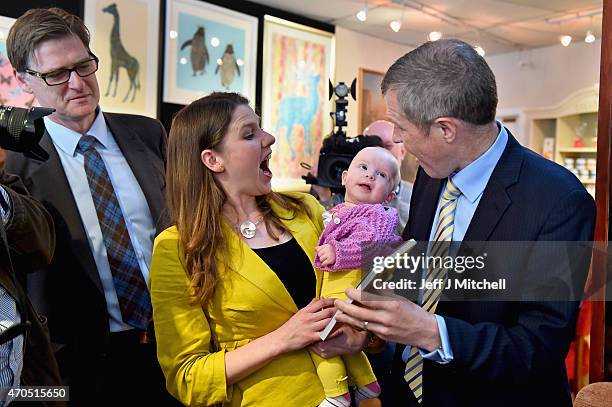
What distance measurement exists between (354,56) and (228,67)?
197 centimetres

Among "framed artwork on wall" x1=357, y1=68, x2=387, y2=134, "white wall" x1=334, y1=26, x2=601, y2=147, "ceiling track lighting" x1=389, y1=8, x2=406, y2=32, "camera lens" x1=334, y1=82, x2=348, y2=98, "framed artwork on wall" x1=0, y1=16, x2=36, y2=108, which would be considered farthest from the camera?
"framed artwork on wall" x1=357, y1=68, x2=387, y2=134

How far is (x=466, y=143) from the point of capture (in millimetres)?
1339

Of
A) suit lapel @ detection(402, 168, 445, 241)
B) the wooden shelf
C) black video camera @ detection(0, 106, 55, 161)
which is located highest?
the wooden shelf

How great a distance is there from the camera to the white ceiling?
5.70m

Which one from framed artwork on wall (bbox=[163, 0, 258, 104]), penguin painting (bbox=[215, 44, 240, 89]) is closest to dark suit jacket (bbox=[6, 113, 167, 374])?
framed artwork on wall (bbox=[163, 0, 258, 104])

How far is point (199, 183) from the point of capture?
63.6 inches

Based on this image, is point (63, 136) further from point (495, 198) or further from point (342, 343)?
point (495, 198)

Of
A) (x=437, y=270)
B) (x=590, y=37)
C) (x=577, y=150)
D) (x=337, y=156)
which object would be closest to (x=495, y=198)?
(x=437, y=270)

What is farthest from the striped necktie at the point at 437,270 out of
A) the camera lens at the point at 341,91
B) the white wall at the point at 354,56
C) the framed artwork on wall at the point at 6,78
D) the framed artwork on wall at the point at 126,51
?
the white wall at the point at 354,56

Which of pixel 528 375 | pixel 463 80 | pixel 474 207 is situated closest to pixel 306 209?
pixel 474 207

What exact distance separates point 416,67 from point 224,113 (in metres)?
0.58

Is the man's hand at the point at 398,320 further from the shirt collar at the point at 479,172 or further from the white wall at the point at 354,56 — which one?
the white wall at the point at 354,56

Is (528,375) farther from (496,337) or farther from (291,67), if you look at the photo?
(291,67)

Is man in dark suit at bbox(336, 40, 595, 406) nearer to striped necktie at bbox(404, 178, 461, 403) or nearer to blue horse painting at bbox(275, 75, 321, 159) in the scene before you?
striped necktie at bbox(404, 178, 461, 403)
